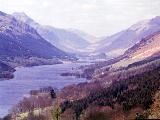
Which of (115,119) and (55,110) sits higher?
(55,110)

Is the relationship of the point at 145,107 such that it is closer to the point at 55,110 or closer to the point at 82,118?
the point at 82,118

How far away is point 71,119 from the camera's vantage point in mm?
192500

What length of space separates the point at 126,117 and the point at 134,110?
23.4ft

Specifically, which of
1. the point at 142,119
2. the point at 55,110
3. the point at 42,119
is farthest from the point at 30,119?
the point at 55,110

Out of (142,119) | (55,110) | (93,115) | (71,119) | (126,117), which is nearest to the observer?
(55,110)

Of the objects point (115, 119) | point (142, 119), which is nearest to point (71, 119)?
point (115, 119)

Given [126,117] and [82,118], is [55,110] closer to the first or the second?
[126,117]

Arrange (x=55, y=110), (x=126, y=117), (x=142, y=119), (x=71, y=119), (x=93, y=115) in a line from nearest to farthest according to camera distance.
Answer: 1. (x=55, y=110)
2. (x=142, y=119)
3. (x=126, y=117)
4. (x=93, y=115)
5. (x=71, y=119)

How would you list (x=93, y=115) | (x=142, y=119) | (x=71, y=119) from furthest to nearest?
(x=71, y=119) → (x=93, y=115) → (x=142, y=119)

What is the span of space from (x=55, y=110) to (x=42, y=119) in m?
128

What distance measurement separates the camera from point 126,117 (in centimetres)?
16875

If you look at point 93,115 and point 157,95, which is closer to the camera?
point 93,115

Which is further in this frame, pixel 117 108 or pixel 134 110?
pixel 117 108

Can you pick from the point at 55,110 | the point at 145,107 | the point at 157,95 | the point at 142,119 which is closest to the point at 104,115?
the point at 145,107
